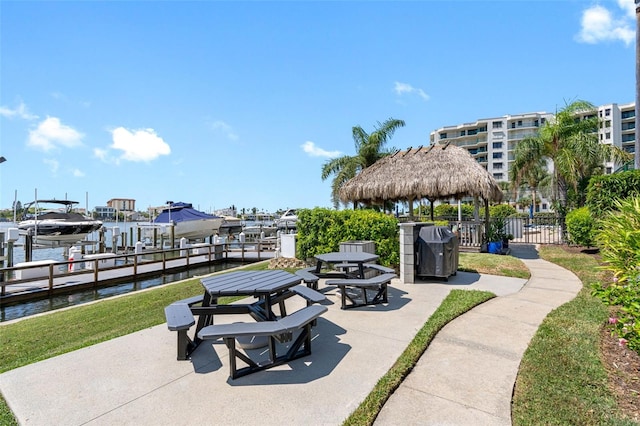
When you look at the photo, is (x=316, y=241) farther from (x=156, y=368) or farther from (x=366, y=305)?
(x=156, y=368)

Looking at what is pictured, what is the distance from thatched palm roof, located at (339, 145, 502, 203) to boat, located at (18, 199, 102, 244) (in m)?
18.2

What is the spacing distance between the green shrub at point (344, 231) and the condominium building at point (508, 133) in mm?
59172

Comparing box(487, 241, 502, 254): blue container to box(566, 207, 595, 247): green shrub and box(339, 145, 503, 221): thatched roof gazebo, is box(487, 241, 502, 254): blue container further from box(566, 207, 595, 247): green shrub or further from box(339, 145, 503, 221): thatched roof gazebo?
box(566, 207, 595, 247): green shrub

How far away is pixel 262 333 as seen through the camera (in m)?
3.01

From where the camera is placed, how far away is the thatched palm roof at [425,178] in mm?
13102

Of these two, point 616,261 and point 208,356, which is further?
point 616,261

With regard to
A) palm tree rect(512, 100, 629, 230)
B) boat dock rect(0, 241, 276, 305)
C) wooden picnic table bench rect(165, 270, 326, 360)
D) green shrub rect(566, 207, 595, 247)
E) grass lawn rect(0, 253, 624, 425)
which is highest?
palm tree rect(512, 100, 629, 230)

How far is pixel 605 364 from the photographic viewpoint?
11.5 ft

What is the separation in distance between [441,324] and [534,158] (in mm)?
19496

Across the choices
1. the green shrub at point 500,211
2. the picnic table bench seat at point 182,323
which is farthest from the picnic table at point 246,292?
the green shrub at point 500,211

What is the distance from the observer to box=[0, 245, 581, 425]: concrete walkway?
105 inches

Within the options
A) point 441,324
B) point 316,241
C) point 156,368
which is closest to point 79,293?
point 316,241

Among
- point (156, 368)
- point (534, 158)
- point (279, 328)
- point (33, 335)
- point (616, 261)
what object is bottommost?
point (33, 335)

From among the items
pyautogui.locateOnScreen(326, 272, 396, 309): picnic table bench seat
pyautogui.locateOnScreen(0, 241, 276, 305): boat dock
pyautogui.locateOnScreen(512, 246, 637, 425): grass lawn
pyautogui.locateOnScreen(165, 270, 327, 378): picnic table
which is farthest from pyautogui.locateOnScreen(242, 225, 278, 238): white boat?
pyautogui.locateOnScreen(512, 246, 637, 425): grass lawn
